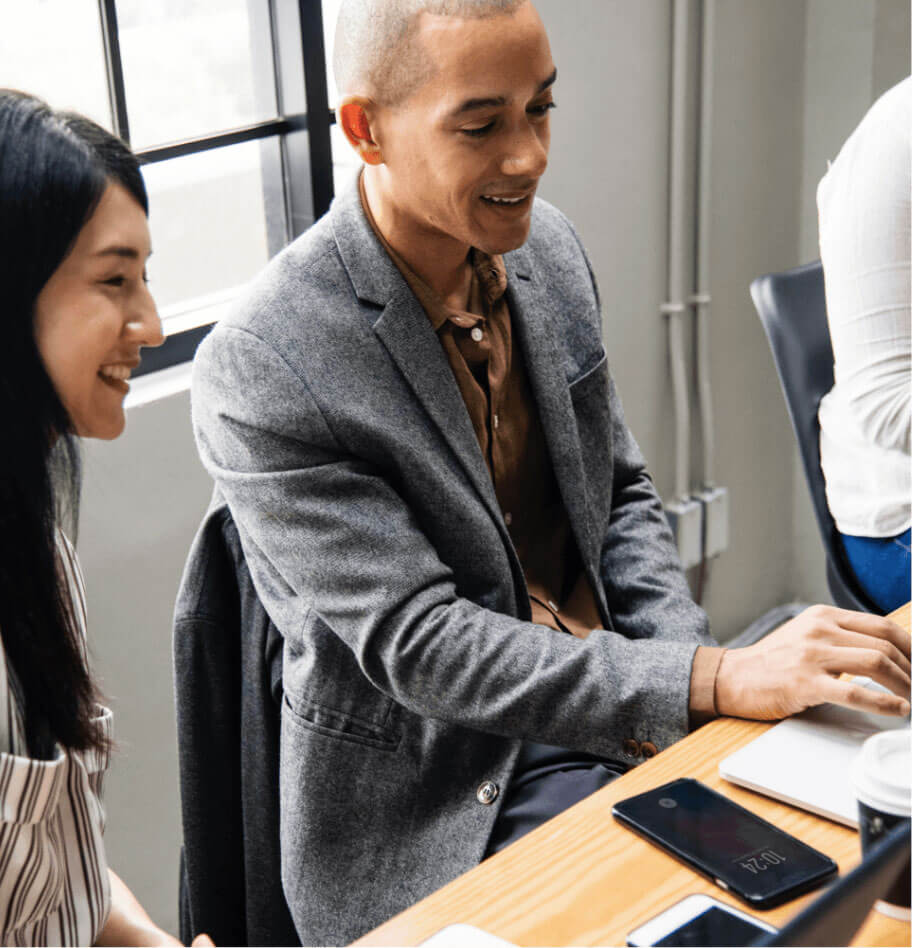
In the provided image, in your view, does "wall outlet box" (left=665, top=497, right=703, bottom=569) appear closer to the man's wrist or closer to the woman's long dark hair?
the man's wrist

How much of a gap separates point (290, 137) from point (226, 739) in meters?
1.10

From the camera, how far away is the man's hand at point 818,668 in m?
1.13

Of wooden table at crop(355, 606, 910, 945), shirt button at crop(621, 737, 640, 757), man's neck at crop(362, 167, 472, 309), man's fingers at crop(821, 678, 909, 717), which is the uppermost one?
man's neck at crop(362, 167, 472, 309)

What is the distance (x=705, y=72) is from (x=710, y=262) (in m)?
0.41

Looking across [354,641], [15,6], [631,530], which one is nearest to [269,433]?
[354,641]

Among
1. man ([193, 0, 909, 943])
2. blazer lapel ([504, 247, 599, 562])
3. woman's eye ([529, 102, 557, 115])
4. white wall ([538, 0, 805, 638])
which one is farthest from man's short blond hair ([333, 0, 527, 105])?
white wall ([538, 0, 805, 638])

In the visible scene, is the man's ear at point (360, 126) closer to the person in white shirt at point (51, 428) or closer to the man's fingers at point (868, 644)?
the person in white shirt at point (51, 428)

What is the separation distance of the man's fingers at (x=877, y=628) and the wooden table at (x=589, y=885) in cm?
19

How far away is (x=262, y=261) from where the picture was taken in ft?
7.27

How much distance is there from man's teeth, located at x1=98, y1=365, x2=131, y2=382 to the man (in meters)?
0.18

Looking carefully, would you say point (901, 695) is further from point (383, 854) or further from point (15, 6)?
point (15, 6)

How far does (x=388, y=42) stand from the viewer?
4.40ft

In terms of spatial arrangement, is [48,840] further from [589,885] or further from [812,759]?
[812,759]

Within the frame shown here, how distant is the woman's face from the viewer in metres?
1.03
